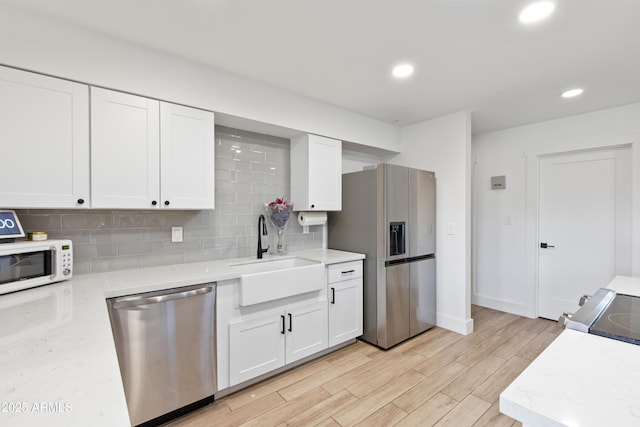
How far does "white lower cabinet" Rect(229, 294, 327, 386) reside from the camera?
6.81 feet

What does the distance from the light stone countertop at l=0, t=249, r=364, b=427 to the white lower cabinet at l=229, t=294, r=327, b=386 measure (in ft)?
2.53

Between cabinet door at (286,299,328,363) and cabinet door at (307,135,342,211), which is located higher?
cabinet door at (307,135,342,211)

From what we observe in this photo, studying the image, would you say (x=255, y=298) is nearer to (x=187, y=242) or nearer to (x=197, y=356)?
(x=197, y=356)

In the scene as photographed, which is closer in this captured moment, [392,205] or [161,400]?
[161,400]

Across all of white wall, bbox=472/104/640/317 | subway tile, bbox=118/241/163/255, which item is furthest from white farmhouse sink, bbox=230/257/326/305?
white wall, bbox=472/104/640/317

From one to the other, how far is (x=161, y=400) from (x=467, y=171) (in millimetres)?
3306

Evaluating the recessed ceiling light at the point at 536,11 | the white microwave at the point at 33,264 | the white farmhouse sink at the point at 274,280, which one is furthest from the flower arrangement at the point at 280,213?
the recessed ceiling light at the point at 536,11

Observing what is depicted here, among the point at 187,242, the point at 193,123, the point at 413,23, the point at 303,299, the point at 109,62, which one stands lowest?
the point at 303,299

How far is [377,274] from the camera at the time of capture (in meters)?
2.86

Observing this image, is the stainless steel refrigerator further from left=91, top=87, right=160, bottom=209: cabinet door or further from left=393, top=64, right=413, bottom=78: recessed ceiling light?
left=91, top=87, right=160, bottom=209: cabinet door

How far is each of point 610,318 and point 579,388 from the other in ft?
2.71

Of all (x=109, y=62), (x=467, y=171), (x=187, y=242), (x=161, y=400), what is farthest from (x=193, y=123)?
(x=467, y=171)

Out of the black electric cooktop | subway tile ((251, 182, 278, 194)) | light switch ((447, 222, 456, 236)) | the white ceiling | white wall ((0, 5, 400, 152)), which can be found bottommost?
the black electric cooktop

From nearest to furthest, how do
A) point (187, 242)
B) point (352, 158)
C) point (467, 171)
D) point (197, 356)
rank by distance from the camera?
point (197, 356), point (187, 242), point (467, 171), point (352, 158)
